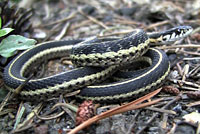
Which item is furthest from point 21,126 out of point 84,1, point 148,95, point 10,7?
point 84,1

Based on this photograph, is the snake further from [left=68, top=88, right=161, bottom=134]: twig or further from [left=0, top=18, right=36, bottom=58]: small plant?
[left=0, top=18, right=36, bottom=58]: small plant

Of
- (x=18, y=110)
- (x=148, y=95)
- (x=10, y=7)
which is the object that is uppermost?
(x=10, y=7)

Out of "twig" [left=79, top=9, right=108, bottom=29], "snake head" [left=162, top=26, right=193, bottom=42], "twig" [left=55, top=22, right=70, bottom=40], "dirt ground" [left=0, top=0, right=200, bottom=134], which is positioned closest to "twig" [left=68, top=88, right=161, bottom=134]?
"dirt ground" [left=0, top=0, right=200, bottom=134]

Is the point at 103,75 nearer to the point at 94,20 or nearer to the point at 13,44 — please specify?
the point at 13,44

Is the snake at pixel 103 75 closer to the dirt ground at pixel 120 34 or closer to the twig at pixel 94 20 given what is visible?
the dirt ground at pixel 120 34

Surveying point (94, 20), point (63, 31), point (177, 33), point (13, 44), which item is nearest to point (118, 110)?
point (13, 44)

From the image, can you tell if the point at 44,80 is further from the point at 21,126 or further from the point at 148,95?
the point at 148,95
